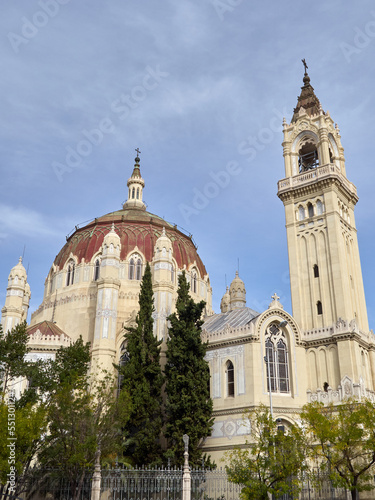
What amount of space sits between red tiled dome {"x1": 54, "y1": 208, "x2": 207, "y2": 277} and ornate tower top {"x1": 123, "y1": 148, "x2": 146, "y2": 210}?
183 inches

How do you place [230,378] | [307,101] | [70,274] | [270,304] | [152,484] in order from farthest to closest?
[70,274]
[307,101]
[270,304]
[230,378]
[152,484]

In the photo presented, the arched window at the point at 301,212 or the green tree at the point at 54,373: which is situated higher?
the arched window at the point at 301,212

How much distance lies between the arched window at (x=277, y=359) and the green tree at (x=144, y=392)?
7.58m

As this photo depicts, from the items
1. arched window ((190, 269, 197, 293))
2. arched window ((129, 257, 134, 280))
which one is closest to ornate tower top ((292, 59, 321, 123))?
arched window ((190, 269, 197, 293))

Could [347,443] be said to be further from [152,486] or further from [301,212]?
[301,212]

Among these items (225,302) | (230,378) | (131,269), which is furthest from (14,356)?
(225,302)

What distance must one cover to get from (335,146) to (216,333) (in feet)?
72.2

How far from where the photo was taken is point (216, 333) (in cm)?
3847

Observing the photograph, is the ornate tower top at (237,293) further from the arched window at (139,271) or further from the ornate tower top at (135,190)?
the ornate tower top at (135,190)

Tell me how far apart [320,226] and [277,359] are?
12.7 metres

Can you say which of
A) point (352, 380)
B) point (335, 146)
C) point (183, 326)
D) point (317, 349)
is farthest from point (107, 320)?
point (335, 146)

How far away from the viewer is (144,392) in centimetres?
3381

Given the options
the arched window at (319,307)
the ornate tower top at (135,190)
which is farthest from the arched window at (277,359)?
the ornate tower top at (135,190)

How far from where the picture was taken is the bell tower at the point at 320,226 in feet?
135
